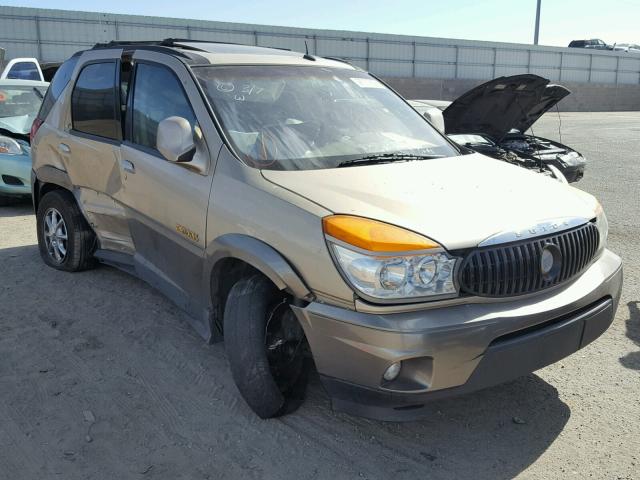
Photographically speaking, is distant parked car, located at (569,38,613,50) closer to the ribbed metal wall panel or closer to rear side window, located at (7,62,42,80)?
the ribbed metal wall panel

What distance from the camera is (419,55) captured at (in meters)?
37.4

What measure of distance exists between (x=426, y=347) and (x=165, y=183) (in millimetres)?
1994

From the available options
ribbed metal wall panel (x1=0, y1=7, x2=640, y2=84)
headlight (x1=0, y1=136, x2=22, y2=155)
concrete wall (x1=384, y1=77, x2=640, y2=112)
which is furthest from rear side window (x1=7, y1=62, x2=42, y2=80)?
concrete wall (x1=384, y1=77, x2=640, y2=112)

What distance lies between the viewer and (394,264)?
100.0 inches

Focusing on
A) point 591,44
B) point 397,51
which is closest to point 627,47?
point 591,44

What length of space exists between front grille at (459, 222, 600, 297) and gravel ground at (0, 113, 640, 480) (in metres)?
0.81

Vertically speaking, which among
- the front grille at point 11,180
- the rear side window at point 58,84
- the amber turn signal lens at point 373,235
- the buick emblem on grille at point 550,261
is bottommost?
the front grille at point 11,180

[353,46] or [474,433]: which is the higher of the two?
[353,46]

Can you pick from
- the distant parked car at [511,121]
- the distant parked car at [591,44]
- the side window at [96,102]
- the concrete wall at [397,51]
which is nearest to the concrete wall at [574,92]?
the concrete wall at [397,51]

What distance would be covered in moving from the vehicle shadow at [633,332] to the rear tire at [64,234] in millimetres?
4160

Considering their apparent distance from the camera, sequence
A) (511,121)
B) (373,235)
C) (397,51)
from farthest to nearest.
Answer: (397,51), (511,121), (373,235)

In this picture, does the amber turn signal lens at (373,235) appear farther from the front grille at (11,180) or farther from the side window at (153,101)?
the front grille at (11,180)

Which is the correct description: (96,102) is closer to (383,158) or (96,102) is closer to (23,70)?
(383,158)

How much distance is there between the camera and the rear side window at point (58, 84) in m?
5.08
